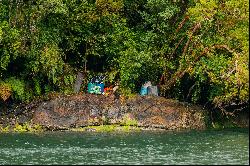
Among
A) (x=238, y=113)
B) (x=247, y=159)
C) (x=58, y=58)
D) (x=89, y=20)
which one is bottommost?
(x=247, y=159)

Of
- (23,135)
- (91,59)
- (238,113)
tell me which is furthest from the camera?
(91,59)

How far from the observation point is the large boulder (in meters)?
26.4

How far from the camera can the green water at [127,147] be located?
56.9 feet

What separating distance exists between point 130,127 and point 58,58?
14.7 ft

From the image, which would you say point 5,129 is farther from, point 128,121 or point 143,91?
point 143,91

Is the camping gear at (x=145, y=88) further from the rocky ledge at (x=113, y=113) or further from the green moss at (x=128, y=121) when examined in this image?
the green moss at (x=128, y=121)

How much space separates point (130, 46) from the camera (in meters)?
27.4

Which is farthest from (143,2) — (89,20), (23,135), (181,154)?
(181,154)

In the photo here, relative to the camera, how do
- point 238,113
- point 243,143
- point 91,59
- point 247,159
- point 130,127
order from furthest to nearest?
point 91,59
point 238,113
point 130,127
point 243,143
point 247,159

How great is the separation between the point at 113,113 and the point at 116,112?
149mm

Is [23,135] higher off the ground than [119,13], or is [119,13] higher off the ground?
[119,13]

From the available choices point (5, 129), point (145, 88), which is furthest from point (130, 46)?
point (5, 129)

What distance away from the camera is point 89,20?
2756cm

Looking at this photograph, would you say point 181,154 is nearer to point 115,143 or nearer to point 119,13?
point 115,143
